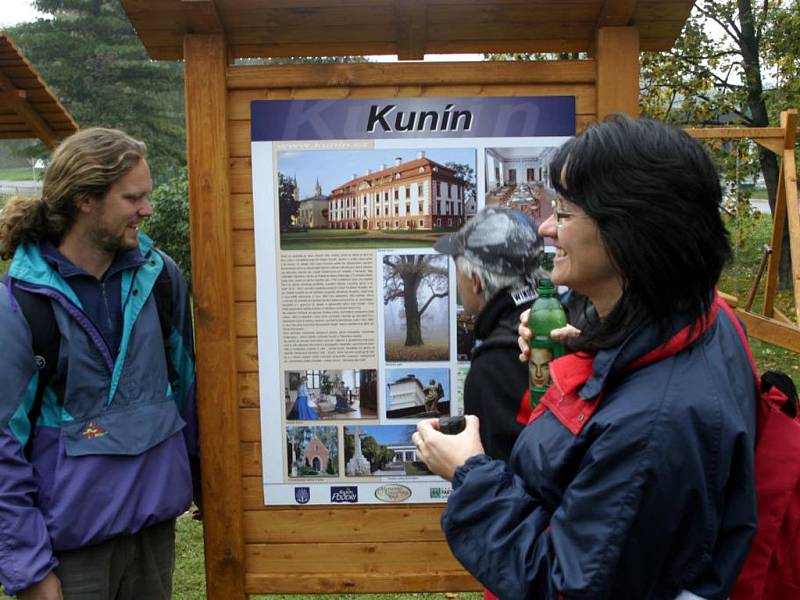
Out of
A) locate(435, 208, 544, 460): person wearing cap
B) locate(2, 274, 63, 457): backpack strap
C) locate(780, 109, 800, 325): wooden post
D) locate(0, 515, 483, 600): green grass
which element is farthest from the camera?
locate(780, 109, 800, 325): wooden post

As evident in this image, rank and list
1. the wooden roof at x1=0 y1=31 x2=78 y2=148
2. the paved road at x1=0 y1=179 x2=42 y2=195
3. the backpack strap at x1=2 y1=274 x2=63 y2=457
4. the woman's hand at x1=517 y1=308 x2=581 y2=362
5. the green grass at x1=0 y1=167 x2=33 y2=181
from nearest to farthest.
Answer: the woman's hand at x1=517 y1=308 x2=581 y2=362 < the backpack strap at x1=2 y1=274 x2=63 y2=457 < the wooden roof at x1=0 y1=31 x2=78 y2=148 < the paved road at x1=0 y1=179 x2=42 y2=195 < the green grass at x1=0 y1=167 x2=33 y2=181

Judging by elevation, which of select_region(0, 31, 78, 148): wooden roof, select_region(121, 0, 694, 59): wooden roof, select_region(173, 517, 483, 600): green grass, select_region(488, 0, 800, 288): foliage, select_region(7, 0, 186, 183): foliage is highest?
select_region(7, 0, 186, 183): foliage

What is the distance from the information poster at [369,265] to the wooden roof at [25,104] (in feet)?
18.5

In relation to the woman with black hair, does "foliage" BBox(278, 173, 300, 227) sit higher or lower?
higher

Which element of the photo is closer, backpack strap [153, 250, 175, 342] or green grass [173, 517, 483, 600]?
backpack strap [153, 250, 175, 342]

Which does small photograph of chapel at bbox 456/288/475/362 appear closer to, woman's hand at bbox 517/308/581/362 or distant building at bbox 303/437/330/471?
distant building at bbox 303/437/330/471

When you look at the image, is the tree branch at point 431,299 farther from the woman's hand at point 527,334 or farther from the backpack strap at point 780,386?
the backpack strap at point 780,386

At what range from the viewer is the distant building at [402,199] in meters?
3.04

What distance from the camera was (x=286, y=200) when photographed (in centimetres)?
306

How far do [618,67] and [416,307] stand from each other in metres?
1.15

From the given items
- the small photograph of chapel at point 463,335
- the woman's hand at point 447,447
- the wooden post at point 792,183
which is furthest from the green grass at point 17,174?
the woman's hand at point 447,447

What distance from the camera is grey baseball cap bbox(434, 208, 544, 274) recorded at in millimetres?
2365

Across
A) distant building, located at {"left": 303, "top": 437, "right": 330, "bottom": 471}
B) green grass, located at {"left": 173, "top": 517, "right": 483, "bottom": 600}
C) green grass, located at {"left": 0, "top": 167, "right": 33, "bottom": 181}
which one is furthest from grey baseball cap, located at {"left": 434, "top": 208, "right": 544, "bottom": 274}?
green grass, located at {"left": 0, "top": 167, "right": 33, "bottom": 181}

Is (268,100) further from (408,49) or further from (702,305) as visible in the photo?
(702,305)
